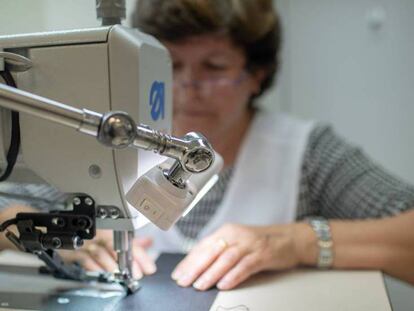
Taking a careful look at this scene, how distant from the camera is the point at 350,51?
217 centimetres

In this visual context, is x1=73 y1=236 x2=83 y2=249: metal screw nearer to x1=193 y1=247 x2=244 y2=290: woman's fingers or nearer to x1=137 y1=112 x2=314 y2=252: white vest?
x1=193 y1=247 x2=244 y2=290: woman's fingers

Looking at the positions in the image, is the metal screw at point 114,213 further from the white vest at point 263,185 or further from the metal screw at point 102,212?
the white vest at point 263,185

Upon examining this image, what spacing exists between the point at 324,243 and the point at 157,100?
458mm

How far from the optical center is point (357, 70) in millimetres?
2166

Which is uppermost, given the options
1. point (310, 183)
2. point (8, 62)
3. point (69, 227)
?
point (8, 62)

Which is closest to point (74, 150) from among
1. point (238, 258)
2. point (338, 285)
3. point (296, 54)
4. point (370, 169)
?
point (238, 258)

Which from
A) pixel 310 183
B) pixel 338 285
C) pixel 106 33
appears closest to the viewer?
pixel 106 33

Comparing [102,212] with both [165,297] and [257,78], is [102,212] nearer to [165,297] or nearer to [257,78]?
[165,297]

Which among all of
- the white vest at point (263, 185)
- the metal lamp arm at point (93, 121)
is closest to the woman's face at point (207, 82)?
the white vest at point (263, 185)

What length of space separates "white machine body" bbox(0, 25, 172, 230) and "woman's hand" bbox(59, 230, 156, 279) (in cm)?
20

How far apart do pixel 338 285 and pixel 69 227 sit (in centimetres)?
45

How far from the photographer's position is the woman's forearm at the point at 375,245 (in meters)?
0.92

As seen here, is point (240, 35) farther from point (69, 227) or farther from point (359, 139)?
point (359, 139)

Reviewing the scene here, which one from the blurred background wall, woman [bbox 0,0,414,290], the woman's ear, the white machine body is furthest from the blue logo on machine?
the blurred background wall
